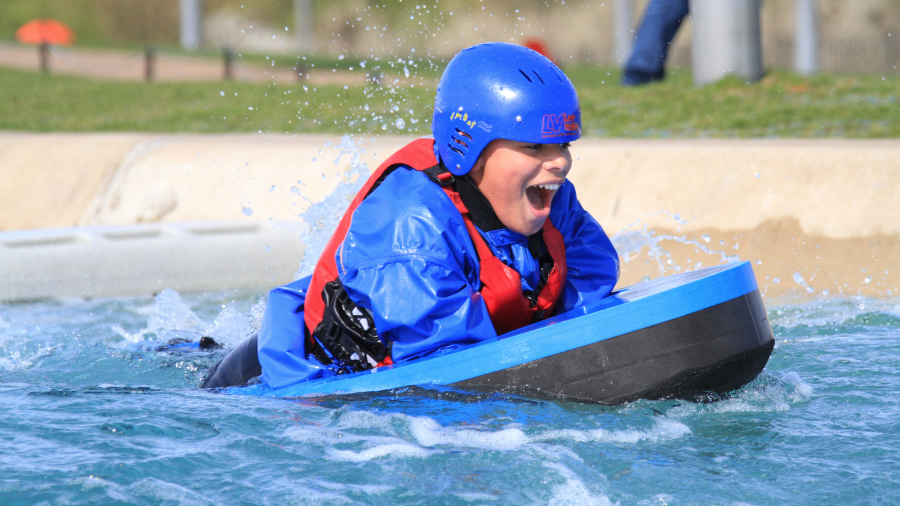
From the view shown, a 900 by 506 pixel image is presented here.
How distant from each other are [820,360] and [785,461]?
43.5 inches

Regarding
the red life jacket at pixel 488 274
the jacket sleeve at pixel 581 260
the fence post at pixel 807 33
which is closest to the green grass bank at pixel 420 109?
the jacket sleeve at pixel 581 260

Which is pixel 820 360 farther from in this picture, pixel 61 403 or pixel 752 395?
pixel 61 403

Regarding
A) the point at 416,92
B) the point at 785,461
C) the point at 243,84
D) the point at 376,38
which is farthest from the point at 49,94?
the point at 376,38

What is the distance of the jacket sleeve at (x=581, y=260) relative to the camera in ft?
10.7

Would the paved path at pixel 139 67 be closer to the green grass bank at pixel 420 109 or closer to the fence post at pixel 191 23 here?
the fence post at pixel 191 23

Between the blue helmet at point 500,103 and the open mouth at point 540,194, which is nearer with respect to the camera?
the blue helmet at point 500,103

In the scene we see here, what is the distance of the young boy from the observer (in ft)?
8.84

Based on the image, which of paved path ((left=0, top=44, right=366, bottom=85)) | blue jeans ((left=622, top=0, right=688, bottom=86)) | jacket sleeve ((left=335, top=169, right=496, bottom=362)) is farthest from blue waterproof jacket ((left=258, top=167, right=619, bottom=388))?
paved path ((left=0, top=44, right=366, bottom=85))

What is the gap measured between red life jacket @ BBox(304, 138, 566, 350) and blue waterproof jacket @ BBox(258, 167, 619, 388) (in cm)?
4

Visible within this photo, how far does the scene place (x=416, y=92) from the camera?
34.4 feet

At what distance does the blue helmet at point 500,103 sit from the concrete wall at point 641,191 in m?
2.27

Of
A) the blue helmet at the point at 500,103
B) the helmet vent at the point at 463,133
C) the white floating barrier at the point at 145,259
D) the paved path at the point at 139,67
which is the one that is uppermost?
the paved path at the point at 139,67

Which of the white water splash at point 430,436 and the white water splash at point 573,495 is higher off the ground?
the white water splash at point 430,436

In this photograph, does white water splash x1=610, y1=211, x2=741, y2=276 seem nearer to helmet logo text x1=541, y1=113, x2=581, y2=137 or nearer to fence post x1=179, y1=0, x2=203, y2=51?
helmet logo text x1=541, y1=113, x2=581, y2=137
